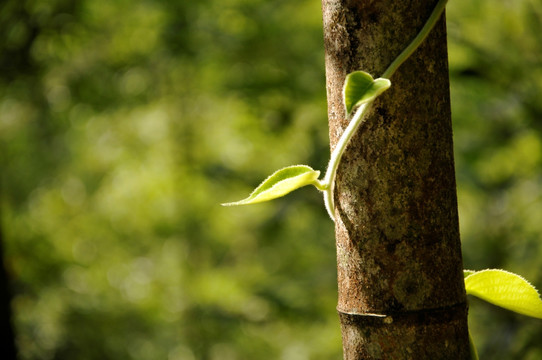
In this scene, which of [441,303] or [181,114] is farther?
[181,114]

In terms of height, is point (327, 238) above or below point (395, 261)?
below

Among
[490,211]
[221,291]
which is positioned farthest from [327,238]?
[490,211]

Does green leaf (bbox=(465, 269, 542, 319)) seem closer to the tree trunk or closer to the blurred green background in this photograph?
the tree trunk

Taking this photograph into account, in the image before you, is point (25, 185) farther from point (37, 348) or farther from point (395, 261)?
point (395, 261)

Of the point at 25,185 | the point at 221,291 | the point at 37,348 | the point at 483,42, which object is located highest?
the point at 483,42

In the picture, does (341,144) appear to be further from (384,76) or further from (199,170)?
(199,170)

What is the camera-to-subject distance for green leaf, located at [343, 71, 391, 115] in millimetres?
386

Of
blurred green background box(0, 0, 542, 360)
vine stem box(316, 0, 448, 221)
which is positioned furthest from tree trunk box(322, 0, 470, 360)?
blurred green background box(0, 0, 542, 360)

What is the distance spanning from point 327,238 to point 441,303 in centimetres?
286

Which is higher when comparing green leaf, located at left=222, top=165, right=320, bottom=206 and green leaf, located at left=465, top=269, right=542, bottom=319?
green leaf, located at left=222, top=165, right=320, bottom=206

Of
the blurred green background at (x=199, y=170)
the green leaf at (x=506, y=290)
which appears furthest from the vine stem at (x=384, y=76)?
the blurred green background at (x=199, y=170)

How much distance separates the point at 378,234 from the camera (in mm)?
422

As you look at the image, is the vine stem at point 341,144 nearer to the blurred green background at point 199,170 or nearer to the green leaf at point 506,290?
the green leaf at point 506,290

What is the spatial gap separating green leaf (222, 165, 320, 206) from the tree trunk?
3cm
